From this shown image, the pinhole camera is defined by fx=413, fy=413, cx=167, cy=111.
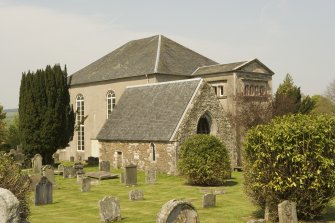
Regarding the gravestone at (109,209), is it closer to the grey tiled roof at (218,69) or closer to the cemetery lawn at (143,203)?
the cemetery lawn at (143,203)

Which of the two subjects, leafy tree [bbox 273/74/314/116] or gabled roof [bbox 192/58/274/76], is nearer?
leafy tree [bbox 273/74/314/116]

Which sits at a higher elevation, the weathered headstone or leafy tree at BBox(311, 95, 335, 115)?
leafy tree at BBox(311, 95, 335, 115)

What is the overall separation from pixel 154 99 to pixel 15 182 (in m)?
20.5

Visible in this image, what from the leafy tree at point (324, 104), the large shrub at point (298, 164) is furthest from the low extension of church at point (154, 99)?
the leafy tree at point (324, 104)

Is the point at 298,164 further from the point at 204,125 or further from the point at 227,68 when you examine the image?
the point at 227,68

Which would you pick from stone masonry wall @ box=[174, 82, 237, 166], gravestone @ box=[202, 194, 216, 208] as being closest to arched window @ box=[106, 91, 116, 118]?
stone masonry wall @ box=[174, 82, 237, 166]

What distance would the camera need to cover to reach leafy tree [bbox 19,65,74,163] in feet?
113

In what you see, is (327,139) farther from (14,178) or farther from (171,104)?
(171,104)

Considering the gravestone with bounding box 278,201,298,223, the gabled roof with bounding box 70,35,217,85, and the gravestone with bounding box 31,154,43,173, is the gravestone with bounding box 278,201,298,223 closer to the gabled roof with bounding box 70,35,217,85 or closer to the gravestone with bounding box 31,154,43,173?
the gravestone with bounding box 31,154,43,173

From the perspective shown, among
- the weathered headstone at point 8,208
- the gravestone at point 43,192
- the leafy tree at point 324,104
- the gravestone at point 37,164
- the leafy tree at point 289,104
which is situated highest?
the leafy tree at point 324,104

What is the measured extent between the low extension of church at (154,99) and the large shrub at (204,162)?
159 inches

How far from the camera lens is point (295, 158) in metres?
13.2

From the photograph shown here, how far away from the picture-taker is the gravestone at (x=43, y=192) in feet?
60.6

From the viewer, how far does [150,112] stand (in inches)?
1248
